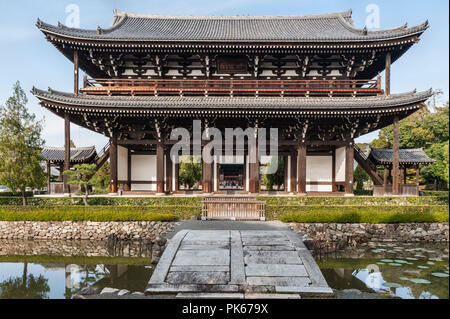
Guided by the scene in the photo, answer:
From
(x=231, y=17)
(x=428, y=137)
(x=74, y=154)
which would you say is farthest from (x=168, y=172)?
(x=428, y=137)

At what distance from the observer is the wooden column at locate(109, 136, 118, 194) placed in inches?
646

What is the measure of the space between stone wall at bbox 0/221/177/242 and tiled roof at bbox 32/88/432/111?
7060 millimetres

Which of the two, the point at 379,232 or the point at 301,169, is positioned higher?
the point at 301,169

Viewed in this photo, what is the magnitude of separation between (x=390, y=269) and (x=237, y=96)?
12837 millimetres

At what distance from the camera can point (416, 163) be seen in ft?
58.1

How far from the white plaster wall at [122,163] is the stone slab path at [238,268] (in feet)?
34.8

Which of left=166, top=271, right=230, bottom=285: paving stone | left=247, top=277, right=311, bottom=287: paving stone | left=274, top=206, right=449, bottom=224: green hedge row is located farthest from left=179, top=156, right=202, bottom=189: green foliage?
left=247, top=277, right=311, bottom=287: paving stone

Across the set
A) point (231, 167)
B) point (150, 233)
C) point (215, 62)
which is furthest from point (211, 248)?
point (231, 167)

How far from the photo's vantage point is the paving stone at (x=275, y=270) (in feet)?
21.9

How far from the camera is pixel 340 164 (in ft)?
58.6

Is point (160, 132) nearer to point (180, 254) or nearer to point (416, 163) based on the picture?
point (180, 254)

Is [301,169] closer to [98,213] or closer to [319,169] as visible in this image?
[319,169]

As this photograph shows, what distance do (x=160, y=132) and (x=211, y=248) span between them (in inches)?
403

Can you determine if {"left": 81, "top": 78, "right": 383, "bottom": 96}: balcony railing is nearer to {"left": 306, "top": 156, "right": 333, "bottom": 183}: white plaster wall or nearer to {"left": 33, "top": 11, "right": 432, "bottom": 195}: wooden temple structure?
{"left": 33, "top": 11, "right": 432, "bottom": 195}: wooden temple structure
